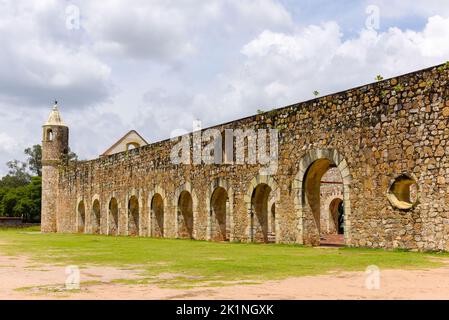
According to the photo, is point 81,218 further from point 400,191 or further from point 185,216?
point 400,191

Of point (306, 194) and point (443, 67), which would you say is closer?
point (443, 67)

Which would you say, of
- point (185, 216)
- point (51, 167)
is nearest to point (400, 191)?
point (185, 216)

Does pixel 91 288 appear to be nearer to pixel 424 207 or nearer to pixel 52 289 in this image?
pixel 52 289

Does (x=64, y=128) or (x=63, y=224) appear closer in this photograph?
(x=63, y=224)

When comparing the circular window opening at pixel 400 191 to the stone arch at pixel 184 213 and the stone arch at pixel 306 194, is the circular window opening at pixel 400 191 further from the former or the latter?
the stone arch at pixel 184 213

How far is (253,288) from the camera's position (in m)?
6.46

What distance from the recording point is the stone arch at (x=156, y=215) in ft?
83.6

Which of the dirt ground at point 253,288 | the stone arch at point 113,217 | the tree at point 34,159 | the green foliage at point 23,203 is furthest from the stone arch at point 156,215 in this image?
the tree at point 34,159

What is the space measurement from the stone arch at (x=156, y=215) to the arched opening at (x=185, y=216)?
79.9 inches

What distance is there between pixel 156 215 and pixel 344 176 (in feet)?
41.9

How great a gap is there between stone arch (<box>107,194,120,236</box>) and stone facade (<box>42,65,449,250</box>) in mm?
4760
